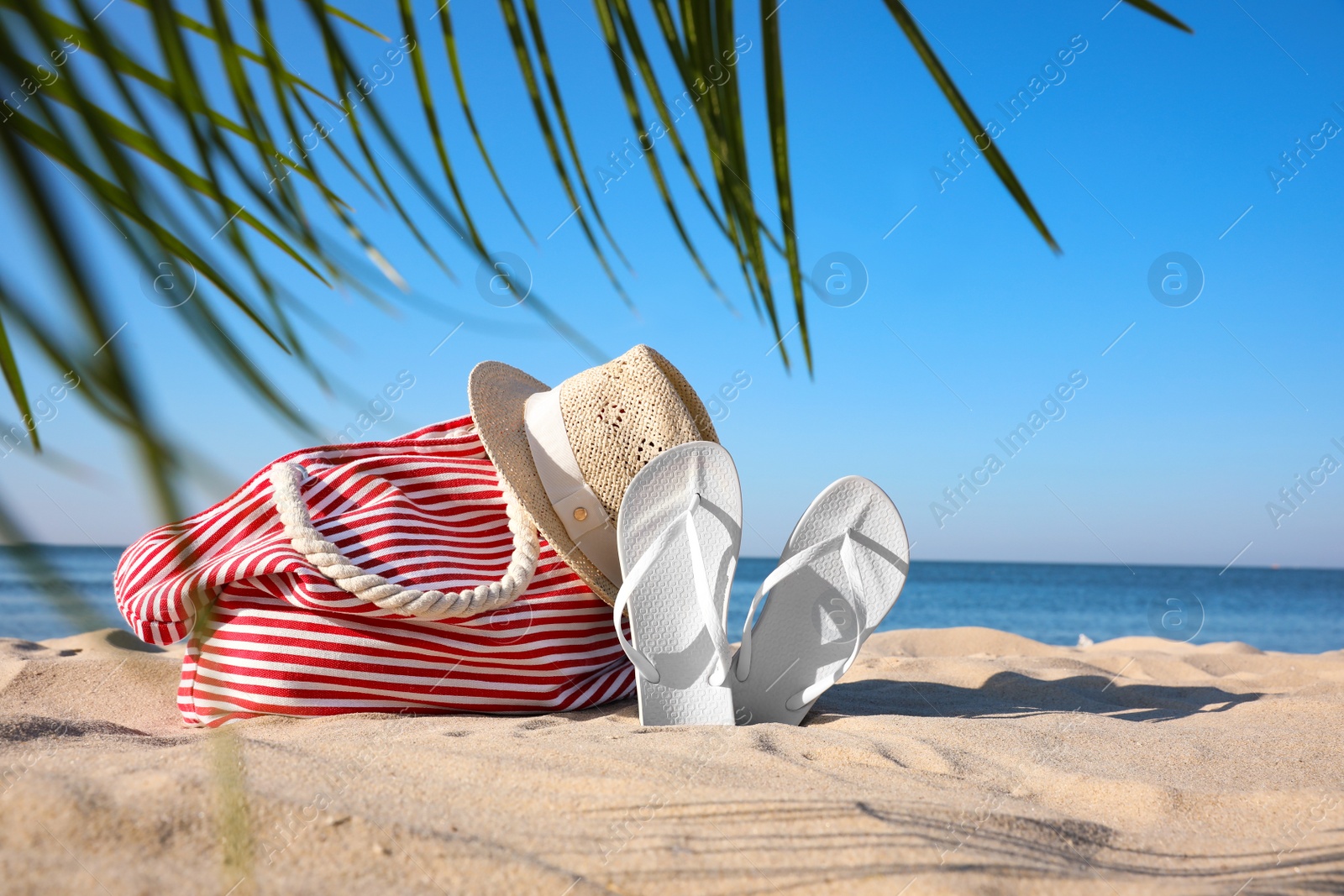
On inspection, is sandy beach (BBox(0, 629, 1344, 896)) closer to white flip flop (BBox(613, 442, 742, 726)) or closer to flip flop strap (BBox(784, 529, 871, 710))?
flip flop strap (BBox(784, 529, 871, 710))

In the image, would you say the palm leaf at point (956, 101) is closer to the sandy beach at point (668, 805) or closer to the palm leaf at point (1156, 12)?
the palm leaf at point (1156, 12)

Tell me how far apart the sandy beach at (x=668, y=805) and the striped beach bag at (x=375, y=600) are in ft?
0.38

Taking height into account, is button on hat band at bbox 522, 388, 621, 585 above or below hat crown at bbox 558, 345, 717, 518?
below

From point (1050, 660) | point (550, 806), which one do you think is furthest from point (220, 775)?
point (1050, 660)

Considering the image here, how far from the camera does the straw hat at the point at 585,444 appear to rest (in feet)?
7.04

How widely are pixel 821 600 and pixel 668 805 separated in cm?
109

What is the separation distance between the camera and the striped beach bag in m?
1.82

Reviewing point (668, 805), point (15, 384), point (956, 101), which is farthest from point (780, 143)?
point (668, 805)

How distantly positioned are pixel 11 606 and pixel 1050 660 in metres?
10.5

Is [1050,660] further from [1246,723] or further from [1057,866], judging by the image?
[1057,866]

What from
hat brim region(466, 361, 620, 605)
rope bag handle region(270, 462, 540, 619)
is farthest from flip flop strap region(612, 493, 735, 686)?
rope bag handle region(270, 462, 540, 619)

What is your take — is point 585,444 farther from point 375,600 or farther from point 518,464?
point 375,600

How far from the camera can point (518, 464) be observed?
2.16 m

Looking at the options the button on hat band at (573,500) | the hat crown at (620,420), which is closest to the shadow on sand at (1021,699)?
the button on hat band at (573,500)
